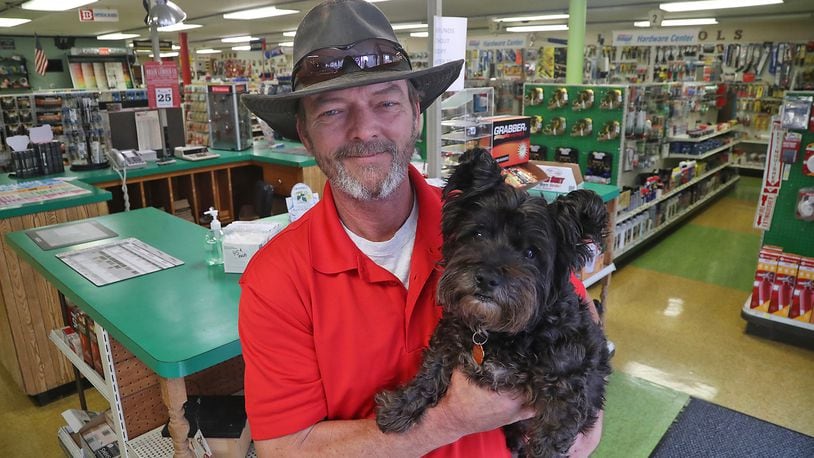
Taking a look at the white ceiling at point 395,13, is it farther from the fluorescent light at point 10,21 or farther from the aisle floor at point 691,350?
the aisle floor at point 691,350

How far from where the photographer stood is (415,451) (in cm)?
112

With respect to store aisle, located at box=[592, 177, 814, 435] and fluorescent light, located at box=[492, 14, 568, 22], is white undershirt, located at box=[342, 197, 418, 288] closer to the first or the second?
store aisle, located at box=[592, 177, 814, 435]

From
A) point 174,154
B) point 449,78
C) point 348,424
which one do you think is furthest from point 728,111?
point 348,424

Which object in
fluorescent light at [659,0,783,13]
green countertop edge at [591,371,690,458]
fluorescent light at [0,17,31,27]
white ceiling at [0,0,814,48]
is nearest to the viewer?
green countertop edge at [591,371,690,458]

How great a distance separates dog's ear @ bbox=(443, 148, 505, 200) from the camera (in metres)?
1.19

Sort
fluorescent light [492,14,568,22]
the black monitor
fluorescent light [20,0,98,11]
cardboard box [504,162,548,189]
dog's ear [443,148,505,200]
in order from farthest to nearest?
fluorescent light [492,14,568,22] < fluorescent light [20,0,98,11] < the black monitor < cardboard box [504,162,548,189] < dog's ear [443,148,505,200]

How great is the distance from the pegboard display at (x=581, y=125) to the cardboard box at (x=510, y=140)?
8.12 ft

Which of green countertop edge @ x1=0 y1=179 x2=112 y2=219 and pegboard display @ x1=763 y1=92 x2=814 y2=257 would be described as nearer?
green countertop edge @ x1=0 y1=179 x2=112 y2=219

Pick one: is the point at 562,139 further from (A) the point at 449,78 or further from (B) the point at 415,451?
(B) the point at 415,451

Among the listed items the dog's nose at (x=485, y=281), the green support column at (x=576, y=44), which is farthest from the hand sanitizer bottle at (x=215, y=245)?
the green support column at (x=576, y=44)

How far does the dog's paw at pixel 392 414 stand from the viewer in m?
1.10

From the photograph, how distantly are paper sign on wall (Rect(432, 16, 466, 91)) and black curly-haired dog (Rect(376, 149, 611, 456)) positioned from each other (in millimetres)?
1468

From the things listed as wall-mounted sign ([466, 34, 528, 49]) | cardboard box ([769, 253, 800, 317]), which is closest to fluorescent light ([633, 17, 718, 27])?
wall-mounted sign ([466, 34, 528, 49])

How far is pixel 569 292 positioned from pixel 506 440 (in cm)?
43
